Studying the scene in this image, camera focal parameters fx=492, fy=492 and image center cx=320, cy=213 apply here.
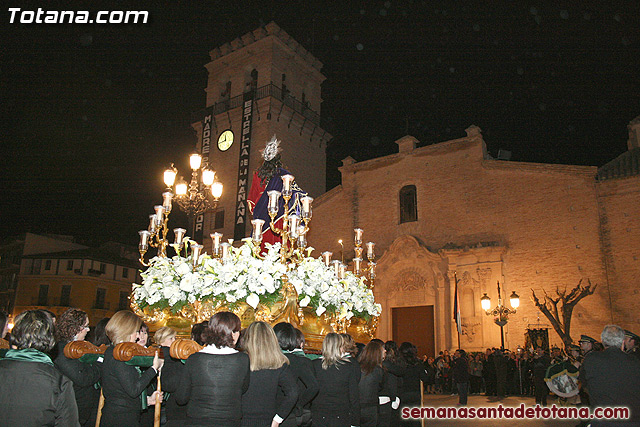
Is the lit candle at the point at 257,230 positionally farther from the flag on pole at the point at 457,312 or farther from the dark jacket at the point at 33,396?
Answer: the flag on pole at the point at 457,312

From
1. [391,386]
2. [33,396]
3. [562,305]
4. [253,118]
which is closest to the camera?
[33,396]

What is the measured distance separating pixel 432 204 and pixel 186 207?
42.2 feet

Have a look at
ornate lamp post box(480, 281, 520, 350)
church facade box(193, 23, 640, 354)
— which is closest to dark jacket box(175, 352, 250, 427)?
ornate lamp post box(480, 281, 520, 350)

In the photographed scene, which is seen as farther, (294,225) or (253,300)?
(294,225)

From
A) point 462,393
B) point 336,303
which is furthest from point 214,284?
point 462,393

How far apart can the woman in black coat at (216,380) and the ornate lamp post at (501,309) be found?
597 inches

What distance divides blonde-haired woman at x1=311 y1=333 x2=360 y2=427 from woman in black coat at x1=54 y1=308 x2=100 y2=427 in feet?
6.46

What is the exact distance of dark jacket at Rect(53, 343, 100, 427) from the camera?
3656 millimetres

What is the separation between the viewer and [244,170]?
81.1ft

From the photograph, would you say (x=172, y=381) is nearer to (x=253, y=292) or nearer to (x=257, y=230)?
(x=253, y=292)

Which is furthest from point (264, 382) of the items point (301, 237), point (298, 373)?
point (301, 237)

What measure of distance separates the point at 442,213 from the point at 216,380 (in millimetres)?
18723

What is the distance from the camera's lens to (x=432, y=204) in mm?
21422

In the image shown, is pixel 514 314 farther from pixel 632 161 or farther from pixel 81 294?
pixel 81 294
